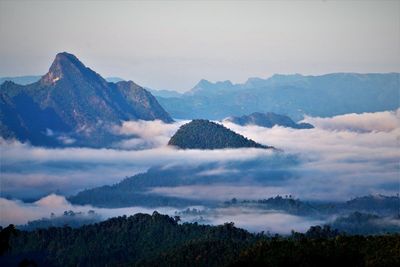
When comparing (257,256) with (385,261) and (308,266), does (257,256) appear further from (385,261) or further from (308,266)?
(385,261)

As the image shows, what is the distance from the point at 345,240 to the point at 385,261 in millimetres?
30089

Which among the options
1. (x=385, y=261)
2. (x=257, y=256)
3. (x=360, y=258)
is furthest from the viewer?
(x=257, y=256)

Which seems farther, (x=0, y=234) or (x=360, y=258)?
(x=360, y=258)

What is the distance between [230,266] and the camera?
166125 millimetres

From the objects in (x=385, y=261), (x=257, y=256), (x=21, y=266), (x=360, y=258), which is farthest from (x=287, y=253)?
(x=21, y=266)

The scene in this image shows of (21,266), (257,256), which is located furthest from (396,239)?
(21,266)

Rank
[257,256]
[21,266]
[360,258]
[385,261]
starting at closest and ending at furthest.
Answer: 1. [21,266]
2. [385,261]
3. [360,258]
4. [257,256]

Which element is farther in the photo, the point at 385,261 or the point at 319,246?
the point at 319,246

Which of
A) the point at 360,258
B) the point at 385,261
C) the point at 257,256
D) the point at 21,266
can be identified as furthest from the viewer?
the point at 257,256

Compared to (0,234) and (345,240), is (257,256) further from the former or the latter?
(0,234)

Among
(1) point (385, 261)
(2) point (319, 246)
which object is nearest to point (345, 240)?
(2) point (319, 246)

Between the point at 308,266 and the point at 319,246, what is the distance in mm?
12957

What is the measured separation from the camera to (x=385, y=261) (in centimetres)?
14912

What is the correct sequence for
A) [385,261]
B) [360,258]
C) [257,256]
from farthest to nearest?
[257,256], [360,258], [385,261]
